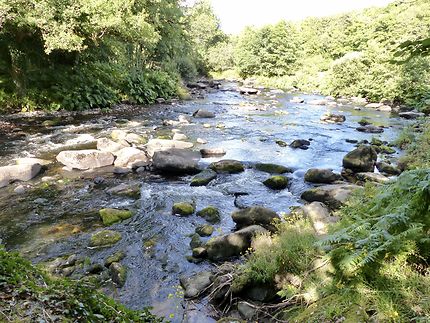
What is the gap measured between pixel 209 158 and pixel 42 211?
5.94 m

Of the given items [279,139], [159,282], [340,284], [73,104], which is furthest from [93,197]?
[73,104]

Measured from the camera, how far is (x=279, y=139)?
15188 millimetres

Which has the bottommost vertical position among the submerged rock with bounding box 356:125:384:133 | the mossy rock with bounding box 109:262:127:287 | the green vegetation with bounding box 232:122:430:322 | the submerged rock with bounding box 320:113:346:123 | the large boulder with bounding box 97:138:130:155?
the mossy rock with bounding box 109:262:127:287

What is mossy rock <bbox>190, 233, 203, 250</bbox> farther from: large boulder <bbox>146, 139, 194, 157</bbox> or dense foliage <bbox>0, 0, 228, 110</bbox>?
dense foliage <bbox>0, 0, 228, 110</bbox>

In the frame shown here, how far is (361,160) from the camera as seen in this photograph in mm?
10953

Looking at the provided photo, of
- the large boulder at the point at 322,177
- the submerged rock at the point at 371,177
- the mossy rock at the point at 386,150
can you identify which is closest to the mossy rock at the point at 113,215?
the large boulder at the point at 322,177

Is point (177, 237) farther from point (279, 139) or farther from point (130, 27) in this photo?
point (130, 27)

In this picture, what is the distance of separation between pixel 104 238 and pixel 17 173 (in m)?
4.56

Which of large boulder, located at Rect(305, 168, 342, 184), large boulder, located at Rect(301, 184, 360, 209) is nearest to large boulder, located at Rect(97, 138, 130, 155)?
large boulder, located at Rect(305, 168, 342, 184)

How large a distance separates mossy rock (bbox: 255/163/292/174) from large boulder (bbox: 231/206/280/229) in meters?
3.94

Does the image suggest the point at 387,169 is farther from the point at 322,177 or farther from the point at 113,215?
the point at 113,215

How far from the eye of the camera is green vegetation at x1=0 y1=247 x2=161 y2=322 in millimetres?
2574

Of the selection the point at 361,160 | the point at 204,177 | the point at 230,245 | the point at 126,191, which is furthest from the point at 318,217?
the point at 361,160

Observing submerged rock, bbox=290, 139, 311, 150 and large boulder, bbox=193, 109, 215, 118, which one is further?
large boulder, bbox=193, 109, 215, 118
